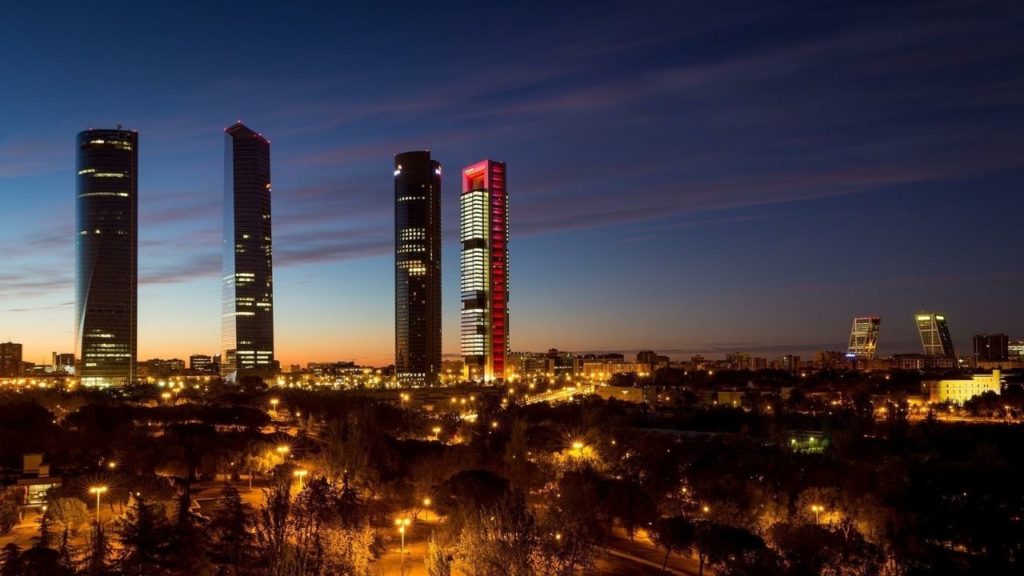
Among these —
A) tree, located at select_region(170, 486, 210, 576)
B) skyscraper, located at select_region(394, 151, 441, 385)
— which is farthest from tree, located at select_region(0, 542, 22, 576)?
skyscraper, located at select_region(394, 151, 441, 385)

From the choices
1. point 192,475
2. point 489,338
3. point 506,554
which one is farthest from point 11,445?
point 489,338

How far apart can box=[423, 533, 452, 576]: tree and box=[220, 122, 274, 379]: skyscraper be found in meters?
100

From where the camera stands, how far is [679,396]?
7962cm

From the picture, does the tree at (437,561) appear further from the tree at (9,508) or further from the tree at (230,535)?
the tree at (9,508)

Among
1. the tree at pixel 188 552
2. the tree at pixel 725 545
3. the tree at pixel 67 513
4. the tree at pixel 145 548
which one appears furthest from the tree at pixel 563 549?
the tree at pixel 67 513

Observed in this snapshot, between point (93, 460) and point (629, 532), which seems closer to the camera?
point (629, 532)

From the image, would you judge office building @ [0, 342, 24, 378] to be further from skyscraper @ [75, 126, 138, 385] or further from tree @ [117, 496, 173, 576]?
tree @ [117, 496, 173, 576]

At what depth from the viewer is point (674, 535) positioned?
79.0 feet

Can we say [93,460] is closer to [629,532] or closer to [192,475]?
[192,475]

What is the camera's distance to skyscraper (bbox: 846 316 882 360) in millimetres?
167750

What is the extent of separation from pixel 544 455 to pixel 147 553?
885 inches

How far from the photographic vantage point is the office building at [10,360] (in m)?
160

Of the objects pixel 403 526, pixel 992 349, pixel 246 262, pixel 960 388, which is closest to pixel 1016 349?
pixel 992 349

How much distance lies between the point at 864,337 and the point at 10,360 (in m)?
162
